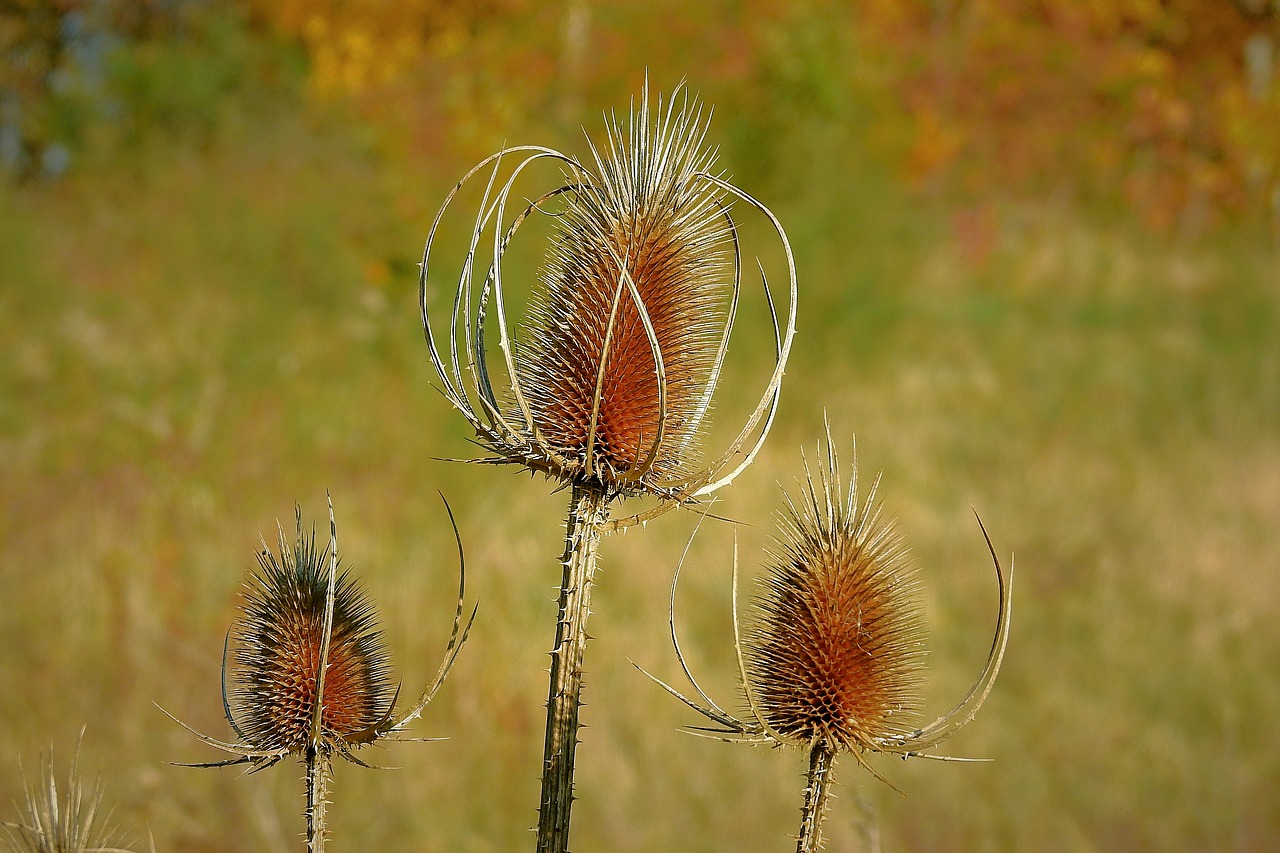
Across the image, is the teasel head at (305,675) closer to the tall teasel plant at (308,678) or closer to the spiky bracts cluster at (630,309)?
the tall teasel plant at (308,678)

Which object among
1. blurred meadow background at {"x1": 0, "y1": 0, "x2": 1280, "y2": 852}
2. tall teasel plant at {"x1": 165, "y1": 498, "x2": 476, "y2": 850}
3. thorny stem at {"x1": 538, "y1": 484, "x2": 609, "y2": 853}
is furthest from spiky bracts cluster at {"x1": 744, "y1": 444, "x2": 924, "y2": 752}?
blurred meadow background at {"x1": 0, "y1": 0, "x2": 1280, "y2": 852}

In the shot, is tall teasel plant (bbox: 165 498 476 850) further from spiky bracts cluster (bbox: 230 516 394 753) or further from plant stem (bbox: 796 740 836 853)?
plant stem (bbox: 796 740 836 853)

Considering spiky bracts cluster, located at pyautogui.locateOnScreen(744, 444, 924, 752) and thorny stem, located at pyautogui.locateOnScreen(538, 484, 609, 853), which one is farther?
spiky bracts cluster, located at pyautogui.locateOnScreen(744, 444, 924, 752)

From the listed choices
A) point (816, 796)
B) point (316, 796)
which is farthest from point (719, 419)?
point (316, 796)

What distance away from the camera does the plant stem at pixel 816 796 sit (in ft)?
4.21

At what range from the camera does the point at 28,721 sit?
495cm

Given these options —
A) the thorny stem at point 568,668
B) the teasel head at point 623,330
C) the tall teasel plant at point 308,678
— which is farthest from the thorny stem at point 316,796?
the teasel head at point 623,330

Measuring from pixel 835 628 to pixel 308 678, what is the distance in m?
0.70

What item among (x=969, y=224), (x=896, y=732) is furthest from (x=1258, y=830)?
(x=969, y=224)

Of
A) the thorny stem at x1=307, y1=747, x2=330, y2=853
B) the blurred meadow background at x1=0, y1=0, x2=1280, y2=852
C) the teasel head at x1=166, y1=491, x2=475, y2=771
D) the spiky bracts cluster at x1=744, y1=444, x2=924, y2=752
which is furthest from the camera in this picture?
the blurred meadow background at x1=0, y1=0, x2=1280, y2=852

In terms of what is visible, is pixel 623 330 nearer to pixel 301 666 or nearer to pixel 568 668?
pixel 568 668

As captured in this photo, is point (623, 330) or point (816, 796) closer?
point (816, 796)

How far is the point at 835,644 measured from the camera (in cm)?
146

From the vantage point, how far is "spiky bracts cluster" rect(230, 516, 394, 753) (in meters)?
1.35
